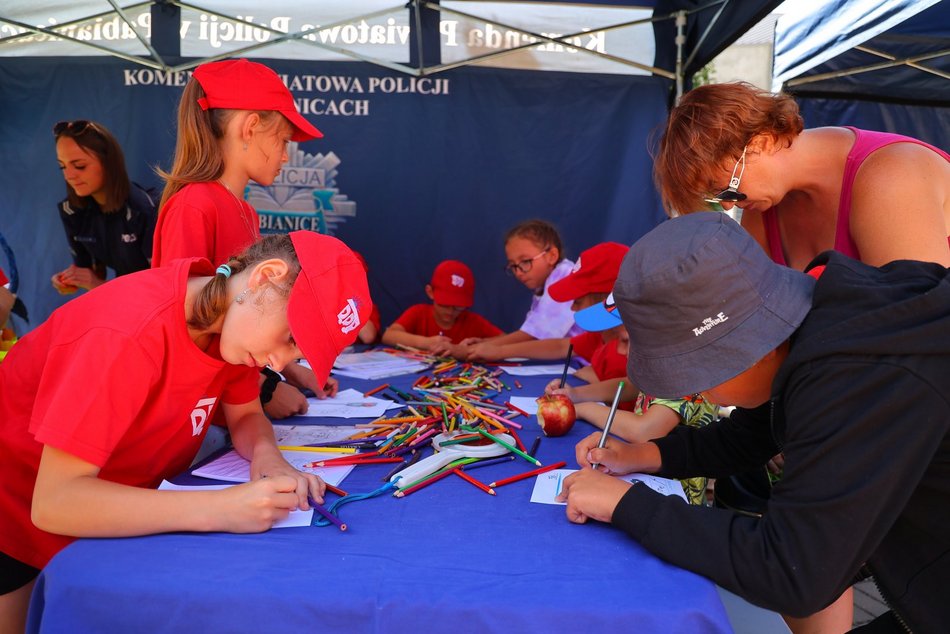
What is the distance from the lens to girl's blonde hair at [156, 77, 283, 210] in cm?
199

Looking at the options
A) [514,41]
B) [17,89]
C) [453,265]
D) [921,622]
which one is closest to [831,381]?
[921,622]

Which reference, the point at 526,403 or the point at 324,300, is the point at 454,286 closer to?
the point at 526,403

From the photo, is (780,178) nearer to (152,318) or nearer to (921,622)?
(921,622)

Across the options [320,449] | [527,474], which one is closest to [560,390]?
[527,474]

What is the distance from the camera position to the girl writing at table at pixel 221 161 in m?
1.91

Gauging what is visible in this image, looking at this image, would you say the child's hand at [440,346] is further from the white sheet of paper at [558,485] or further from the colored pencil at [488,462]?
the white sheet of paper at [558,485]

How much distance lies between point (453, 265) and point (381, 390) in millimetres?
1501

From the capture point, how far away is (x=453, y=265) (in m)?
3.89

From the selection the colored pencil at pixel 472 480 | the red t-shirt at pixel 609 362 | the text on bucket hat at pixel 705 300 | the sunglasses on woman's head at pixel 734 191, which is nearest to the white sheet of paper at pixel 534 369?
the red t-shirt at pixel 609 362

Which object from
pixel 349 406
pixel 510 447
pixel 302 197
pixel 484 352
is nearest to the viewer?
pixel 510 447

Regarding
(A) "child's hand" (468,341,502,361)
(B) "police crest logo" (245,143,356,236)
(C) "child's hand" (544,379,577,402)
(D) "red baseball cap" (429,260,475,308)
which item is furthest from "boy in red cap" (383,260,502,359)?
(C) "child's hand" (544,379,577,402)

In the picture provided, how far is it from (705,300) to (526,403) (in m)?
1.37

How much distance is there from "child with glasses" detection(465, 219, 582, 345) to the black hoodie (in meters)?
2.48

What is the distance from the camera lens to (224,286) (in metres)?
1.31
